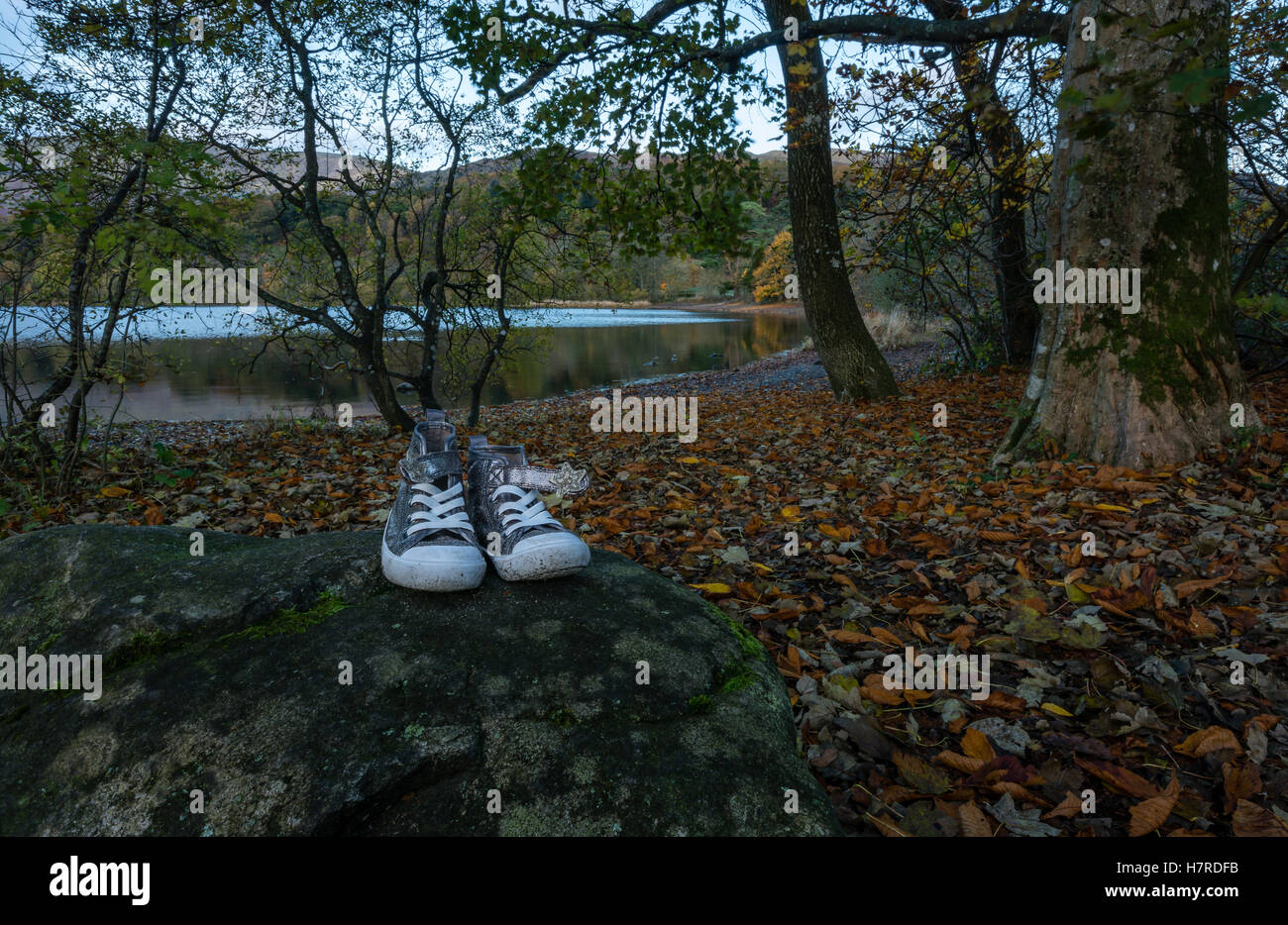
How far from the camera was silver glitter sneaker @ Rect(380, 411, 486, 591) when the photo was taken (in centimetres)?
217

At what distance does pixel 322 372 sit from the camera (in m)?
11.4

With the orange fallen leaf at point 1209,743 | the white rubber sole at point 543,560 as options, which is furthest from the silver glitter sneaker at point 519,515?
the orange fallen leaf at point 1209,743

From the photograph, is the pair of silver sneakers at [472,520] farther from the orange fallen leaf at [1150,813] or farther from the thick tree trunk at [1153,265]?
the thick tree trunk at [1153,265]

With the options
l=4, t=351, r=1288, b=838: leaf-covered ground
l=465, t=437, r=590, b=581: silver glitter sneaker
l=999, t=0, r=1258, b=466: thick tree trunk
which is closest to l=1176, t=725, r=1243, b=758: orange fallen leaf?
l=4, t=351, r=1288, b=838: leaf-covered ground

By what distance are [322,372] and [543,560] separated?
1080cm

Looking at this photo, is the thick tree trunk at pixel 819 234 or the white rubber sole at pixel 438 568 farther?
the thick tree trunk at pixel 819 234

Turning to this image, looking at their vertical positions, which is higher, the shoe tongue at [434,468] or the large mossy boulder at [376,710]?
the shoe tongue at [434,468]

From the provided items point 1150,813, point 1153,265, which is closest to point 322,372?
point 1153,265

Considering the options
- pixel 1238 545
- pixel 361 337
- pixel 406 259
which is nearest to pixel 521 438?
pixel 361 337

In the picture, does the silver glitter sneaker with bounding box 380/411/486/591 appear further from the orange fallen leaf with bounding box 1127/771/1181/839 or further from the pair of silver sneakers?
the orange fallen leaf with bounding box 1127/771/1181/839

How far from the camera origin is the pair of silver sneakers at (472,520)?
86.4 inches

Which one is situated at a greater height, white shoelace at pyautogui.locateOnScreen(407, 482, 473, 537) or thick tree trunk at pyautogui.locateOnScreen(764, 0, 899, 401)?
thick tree trunk at pyautogui.locateOnScreen(764, 0, 899, 401)

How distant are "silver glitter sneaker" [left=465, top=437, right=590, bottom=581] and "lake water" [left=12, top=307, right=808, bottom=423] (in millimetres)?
6414

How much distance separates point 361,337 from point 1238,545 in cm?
1044
